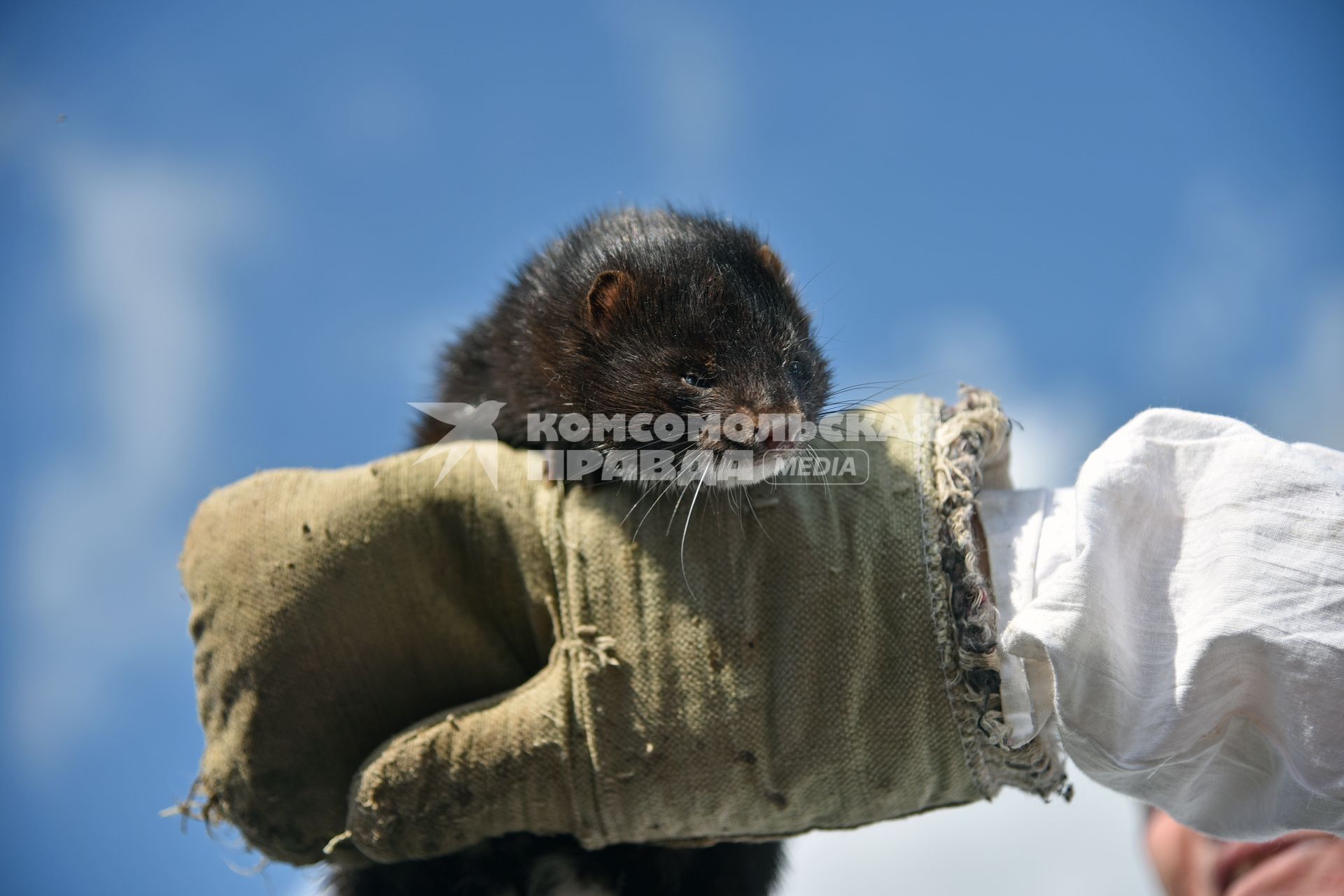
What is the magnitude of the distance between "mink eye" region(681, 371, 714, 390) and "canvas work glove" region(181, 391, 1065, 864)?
304 mm

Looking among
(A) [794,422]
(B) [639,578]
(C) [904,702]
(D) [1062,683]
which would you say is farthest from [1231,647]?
(B) [639,578]

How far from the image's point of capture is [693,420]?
227cm

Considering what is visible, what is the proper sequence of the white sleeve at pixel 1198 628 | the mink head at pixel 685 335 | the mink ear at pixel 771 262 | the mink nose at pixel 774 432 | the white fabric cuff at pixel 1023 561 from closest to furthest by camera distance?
the white sleeve at pixel 1198 628
the white fabric cuff at pixel 1023 561
the mink nose at pixel 774 432
the mink head at pixel 685 335
the mink ear at pixel 771 262

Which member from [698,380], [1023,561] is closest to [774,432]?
Answer: [698,380]

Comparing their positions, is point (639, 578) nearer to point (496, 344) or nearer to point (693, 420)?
point (693, 420)

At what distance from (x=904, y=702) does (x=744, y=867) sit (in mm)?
929

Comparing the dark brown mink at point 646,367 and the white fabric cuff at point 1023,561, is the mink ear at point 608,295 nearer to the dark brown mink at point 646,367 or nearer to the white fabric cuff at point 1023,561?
the dark brown mink at point 646,367

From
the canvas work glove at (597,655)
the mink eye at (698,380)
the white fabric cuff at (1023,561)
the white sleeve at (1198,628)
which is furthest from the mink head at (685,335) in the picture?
the white sleeve at (1198,628)

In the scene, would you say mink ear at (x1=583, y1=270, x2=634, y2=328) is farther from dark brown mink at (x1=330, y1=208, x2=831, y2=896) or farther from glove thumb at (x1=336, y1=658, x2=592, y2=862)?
glove thumb at (x1=336, y1=658, x2=592, y2=862)

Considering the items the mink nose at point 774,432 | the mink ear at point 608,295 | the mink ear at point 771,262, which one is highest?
the mink ear at point 771,262

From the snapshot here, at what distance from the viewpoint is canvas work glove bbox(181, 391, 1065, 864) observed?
200 centimetres

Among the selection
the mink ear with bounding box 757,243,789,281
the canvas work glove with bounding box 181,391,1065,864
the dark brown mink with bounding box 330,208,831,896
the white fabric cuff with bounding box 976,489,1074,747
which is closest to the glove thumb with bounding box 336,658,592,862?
the canvas work glove with bounding box 181,391,1065,864

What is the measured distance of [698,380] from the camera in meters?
2.34

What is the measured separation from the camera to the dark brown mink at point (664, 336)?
90.8 inches
